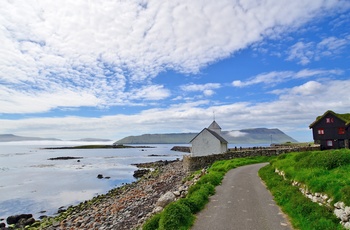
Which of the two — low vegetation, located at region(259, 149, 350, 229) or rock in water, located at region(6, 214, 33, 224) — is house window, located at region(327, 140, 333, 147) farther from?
rock in water, located at region(6, 214, 33, 224)

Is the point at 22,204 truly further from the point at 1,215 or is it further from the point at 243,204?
the point at 243,204

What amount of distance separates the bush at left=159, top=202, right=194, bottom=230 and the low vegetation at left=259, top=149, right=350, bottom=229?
4.36 meters

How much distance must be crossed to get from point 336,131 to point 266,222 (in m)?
48.3

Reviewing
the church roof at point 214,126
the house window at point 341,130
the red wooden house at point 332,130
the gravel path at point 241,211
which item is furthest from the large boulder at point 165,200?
the church roof at point 214,126

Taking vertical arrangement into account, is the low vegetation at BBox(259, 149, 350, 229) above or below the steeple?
below

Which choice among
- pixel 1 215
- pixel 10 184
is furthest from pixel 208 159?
pixel 10 184

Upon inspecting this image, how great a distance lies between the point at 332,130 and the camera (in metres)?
53.1

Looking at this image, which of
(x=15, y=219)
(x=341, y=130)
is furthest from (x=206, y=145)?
(x=15, y=219)

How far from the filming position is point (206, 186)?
18.3 m

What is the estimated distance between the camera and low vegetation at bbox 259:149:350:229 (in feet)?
35.8

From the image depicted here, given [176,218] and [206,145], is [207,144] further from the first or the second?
[176,218]

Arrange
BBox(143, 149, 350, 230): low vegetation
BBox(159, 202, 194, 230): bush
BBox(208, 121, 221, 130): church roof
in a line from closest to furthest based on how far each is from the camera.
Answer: BBox(143, 149, 350, 230): low vegetation, BBox(159, 202, 194, 230): bush, BBox(208, 121, 221, 130): church roof

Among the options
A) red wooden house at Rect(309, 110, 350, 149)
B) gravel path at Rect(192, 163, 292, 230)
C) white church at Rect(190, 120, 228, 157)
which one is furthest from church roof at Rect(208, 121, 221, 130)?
gravel path at Rect(192, 163, 292, 230)

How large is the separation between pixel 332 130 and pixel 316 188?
45.9m
